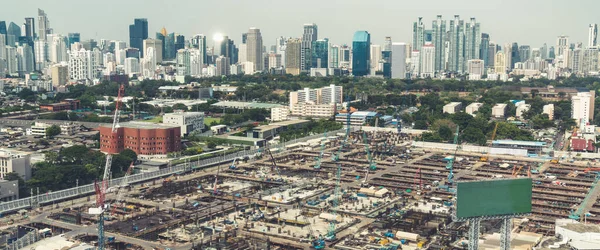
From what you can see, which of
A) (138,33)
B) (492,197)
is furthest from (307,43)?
(492,197)

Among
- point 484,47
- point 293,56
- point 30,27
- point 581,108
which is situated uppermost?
point 30,27

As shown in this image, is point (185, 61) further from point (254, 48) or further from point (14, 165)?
point (14, 165)

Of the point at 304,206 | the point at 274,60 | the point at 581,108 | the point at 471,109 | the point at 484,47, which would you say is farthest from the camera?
the point at 484,47

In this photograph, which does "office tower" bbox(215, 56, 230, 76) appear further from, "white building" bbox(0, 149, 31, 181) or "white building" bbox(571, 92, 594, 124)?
"white building" bbox(0, 149, 31, 181)

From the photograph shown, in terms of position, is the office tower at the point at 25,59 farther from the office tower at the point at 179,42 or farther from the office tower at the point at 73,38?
the office tower at the point at 73,38

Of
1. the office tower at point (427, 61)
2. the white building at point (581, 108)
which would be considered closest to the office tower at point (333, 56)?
the office tower at point (427, 61)

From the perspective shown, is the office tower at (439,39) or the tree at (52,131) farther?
the office tower at (439,39)

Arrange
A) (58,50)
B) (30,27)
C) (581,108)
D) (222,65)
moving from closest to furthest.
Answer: (581,108)
(222,65)
(58,50)
(30,27)
